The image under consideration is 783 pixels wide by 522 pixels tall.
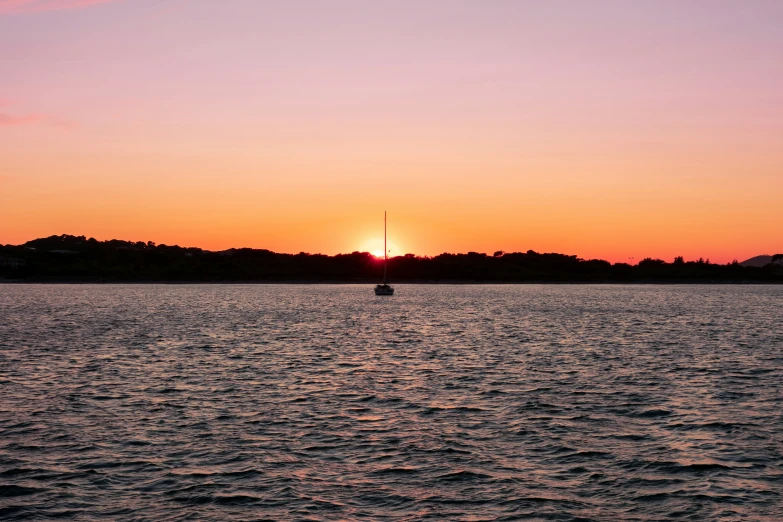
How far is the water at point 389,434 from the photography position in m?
20.9

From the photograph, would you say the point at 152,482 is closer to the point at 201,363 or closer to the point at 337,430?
the point at 337,430

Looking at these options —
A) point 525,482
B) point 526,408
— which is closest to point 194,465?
point 525,482

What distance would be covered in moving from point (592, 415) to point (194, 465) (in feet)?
59.9

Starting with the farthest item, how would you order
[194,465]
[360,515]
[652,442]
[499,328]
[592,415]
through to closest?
[499,328] < [592,415] < [652,442] < [194,465] < [360,515]

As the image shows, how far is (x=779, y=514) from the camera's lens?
20.1 meters

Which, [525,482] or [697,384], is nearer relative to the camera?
[525,482]

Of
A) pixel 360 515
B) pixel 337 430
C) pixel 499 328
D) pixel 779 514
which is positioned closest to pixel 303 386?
pixel 337 430

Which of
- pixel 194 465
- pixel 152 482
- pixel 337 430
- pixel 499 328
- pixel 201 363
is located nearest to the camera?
pixel 152 482

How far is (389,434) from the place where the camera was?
29531mm

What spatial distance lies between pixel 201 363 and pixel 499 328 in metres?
47.4

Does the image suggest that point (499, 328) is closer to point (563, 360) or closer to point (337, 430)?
point (563, 360)

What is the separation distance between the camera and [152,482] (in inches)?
886

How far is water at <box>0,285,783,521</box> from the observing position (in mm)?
20875

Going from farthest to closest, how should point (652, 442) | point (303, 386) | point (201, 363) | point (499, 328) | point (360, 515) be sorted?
point (499, 328) → point (201, 363) → point (303, 386) → point (652, 442) → point (360, 515)
